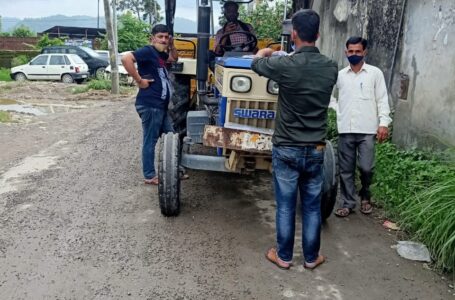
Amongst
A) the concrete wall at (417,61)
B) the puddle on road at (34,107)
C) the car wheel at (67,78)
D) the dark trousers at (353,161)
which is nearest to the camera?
the dark trousers at (353,161)

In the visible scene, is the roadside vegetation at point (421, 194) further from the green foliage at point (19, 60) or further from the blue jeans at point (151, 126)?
the green foliage at point (19, 60)

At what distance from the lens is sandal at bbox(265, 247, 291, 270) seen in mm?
4035

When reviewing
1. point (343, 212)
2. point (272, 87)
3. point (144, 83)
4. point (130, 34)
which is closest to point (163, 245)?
point (272, 87)

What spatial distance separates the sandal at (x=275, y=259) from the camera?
404cm

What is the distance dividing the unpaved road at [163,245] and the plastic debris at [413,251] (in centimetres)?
9

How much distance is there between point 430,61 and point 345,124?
4.59 feet

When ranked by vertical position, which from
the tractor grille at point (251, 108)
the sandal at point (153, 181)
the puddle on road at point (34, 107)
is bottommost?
the puddle on road at point (34, 107)

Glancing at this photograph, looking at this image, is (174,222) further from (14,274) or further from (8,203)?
(8,203)

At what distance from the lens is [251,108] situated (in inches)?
184

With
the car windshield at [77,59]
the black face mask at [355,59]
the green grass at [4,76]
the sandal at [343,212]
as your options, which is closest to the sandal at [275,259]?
the sandal at [343,212]

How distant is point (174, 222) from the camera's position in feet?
16.4

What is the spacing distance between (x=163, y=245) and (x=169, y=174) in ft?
2.40

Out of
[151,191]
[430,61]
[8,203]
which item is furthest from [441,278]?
[8,203]

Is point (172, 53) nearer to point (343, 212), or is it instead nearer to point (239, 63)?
point (239, 63)
